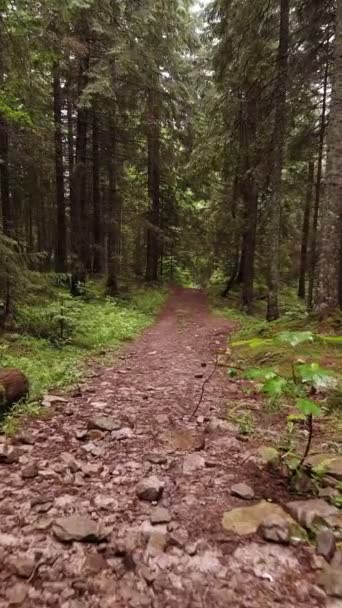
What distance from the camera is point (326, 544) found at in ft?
7.80

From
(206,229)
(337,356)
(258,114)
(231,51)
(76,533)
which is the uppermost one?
(231,51)

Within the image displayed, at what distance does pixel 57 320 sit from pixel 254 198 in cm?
977

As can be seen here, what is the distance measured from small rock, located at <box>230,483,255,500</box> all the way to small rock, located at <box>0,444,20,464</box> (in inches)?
76.1

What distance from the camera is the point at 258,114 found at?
1134cm

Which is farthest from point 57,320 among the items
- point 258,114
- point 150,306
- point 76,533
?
point 258,114

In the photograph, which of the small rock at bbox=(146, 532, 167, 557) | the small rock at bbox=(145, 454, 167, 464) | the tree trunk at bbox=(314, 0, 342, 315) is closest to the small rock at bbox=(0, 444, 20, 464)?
the small rock at bbox=(145, 454, 167, 464)

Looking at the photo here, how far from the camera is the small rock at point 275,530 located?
2453mm

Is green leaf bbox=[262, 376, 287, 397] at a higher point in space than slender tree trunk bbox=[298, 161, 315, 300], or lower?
lower

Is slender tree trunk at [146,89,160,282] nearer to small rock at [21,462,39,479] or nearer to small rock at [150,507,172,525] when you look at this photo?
small rock at [21,462,39,479]

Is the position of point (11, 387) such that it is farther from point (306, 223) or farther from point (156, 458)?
point (306, 223)

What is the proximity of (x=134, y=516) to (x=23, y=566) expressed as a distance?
0.79m

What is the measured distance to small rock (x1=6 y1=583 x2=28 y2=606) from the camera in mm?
1974

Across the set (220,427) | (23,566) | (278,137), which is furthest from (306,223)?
(23,566)

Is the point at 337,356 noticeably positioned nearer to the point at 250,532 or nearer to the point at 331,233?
the point at 331,233
